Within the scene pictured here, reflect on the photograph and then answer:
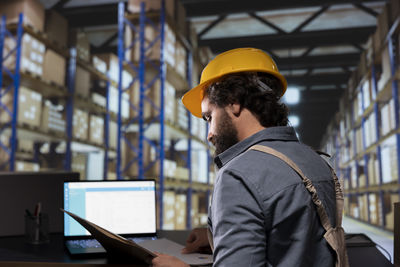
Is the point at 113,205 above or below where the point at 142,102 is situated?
below

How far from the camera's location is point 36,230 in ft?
6.27

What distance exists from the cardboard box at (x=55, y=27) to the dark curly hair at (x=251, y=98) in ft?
21.1

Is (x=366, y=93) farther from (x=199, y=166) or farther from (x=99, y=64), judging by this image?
(x=99, y=64)

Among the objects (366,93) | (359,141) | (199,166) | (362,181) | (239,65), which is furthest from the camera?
(362,181)

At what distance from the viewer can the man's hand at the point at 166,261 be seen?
3.50 ft

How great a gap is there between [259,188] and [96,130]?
723 centimetres

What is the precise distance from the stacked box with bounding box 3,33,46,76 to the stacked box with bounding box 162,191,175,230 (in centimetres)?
288

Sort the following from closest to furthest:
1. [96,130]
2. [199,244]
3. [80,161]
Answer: [199,244], [96,130], [80,161]

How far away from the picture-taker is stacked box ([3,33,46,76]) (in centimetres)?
595

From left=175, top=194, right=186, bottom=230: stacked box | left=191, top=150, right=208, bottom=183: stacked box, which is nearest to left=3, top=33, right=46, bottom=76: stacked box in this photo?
left=175, top=194, right=186, bottom=230: stacked box

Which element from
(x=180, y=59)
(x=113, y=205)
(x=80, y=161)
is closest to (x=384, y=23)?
(x=180, y=59)

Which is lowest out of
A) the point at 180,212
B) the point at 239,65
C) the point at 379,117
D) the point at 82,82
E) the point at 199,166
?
the point at 180,212

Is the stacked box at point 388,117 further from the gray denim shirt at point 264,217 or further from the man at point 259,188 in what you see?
the gray denim shirt at point 264,217

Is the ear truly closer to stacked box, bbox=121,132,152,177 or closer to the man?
the man
